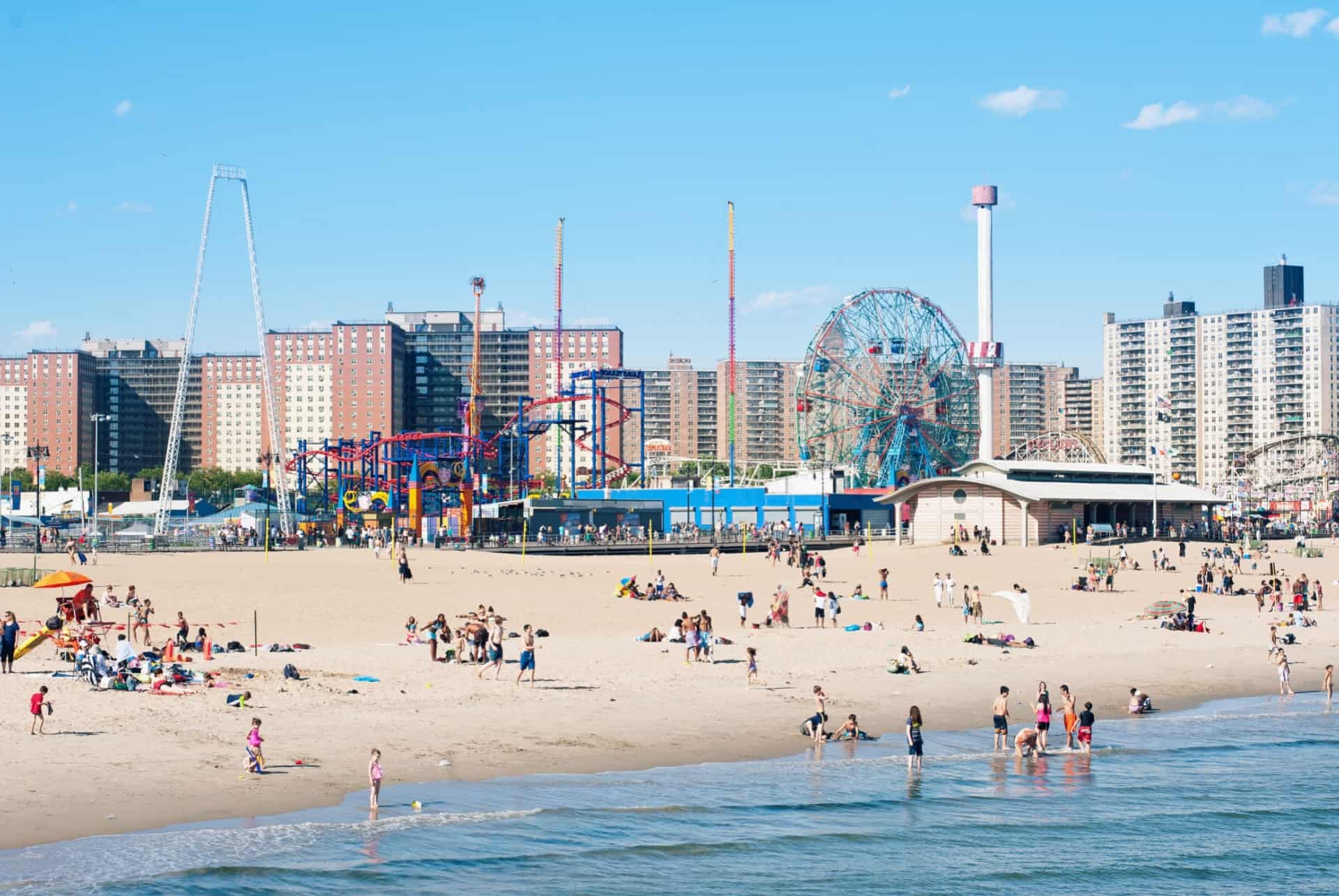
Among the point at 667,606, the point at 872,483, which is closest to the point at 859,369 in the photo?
the point at 872,483

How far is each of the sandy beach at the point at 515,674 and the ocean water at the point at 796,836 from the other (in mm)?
1131

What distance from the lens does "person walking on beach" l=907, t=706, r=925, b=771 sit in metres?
23.4

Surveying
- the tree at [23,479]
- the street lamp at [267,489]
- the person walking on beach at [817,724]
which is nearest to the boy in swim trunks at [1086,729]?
the person walking on beach at [817,724]

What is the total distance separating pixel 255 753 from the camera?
821 inches

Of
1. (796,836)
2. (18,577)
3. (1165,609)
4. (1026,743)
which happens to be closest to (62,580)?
(18,577)

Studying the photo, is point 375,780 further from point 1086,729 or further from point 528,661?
point 1086,729

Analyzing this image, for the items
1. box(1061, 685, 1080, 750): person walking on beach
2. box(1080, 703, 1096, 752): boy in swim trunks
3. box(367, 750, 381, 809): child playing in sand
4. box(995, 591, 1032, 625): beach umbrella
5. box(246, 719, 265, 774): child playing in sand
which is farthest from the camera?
box(995, 591, 1032, 625): beach umbrella

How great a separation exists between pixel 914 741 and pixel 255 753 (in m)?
10.4

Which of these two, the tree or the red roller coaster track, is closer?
the red roller coaster track

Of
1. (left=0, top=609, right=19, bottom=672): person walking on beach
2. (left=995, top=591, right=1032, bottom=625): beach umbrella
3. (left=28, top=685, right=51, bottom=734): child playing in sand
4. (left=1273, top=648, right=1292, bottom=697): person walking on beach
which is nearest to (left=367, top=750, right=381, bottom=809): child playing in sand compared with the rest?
(left=28, top=685, right=51, bottom=734): child playing in sand

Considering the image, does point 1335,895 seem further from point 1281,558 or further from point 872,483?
point 872,483

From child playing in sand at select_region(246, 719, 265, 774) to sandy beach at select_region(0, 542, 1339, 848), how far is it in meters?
0.20

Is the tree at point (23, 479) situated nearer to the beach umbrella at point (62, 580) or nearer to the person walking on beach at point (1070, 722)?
the beach umbrella at point (62, 580)

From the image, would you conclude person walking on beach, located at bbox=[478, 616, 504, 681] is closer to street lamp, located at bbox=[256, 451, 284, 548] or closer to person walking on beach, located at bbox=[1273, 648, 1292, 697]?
person walking on beach, located at bbox=[1273, 648, 1292, 697]
